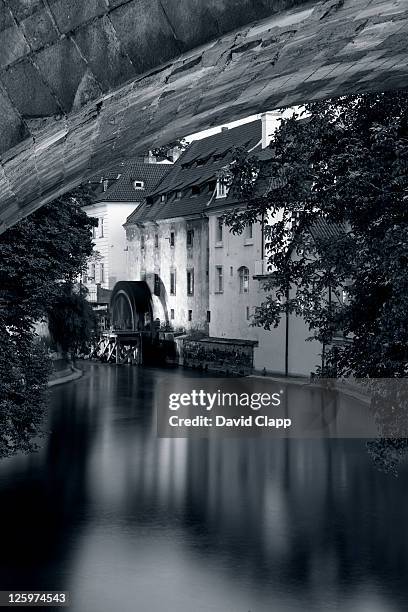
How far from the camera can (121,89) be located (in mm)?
1720

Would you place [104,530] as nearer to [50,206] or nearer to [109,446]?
[50,206]

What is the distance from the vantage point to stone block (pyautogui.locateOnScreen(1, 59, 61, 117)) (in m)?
1.69

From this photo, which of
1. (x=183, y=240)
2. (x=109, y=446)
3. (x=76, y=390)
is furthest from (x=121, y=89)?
(x=183, y=240)

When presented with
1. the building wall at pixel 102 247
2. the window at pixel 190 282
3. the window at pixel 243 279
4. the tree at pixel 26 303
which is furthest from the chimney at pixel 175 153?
the tree at pixel 26 303

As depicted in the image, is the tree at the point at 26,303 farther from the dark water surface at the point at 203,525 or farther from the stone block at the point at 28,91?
the stone block at the point at 28,91

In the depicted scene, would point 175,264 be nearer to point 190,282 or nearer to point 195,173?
point 190,282

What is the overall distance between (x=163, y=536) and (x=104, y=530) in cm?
129

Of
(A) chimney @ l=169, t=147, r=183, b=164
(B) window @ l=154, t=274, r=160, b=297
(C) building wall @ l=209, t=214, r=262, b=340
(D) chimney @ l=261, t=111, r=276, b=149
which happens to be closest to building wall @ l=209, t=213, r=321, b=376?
(C) building wall @ l=209, t=214, r=262, b=340

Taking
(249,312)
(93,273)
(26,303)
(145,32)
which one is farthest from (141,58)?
(93,273)

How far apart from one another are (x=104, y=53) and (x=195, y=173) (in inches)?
2142

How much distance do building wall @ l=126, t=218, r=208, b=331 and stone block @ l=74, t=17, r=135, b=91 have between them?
159ft

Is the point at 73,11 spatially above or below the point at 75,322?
below

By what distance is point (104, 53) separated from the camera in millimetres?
1659

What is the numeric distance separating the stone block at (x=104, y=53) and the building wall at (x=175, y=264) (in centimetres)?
4852
